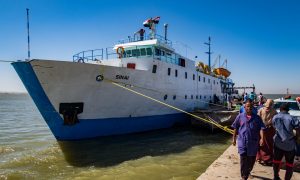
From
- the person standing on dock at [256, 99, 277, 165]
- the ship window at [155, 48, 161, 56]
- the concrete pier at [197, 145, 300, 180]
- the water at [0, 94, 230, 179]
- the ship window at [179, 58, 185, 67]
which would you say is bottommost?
the water at [0, 94, 230, 179]

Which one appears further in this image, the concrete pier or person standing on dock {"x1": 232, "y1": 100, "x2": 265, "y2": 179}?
the concrete pier

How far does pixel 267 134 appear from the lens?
676cm

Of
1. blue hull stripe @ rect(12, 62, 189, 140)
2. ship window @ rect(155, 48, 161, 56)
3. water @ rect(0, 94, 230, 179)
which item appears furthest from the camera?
ship window @ rect(155, 48, 161, 56)

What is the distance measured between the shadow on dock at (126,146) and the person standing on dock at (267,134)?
536 cm

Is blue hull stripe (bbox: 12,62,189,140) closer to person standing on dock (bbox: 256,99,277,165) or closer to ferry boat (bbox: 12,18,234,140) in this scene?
ferry boat (bbox: 12,18,234,140)

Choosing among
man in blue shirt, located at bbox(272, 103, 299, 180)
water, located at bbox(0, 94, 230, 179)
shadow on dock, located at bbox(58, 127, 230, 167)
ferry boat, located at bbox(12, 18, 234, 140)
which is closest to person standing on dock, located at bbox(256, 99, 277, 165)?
man in blue shirt, located at bbox(272, 103, 299, 180)

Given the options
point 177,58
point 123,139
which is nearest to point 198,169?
point 123,139

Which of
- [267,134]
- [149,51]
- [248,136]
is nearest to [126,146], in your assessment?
[149,51]

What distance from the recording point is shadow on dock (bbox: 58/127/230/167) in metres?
10.6

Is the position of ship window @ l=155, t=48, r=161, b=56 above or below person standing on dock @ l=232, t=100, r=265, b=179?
above

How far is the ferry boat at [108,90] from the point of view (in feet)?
36.6

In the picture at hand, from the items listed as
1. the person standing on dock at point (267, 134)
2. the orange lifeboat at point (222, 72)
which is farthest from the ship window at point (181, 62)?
the orange lifeboat at point (222, 72)

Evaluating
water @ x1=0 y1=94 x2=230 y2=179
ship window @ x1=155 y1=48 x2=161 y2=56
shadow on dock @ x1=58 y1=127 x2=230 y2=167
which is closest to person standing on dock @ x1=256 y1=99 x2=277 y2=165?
water @ x1=0 y1=94 x2=230 y2=179

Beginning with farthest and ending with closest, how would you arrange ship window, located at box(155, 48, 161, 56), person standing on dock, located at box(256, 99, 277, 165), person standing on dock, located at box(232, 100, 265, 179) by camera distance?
1. ship window, located at box(155, 48, 161, 56)
2. person standing on dock, located at box(256, 99, 277, 165)
3. person standing on dock, located at box(232, 100, 265, 179)
